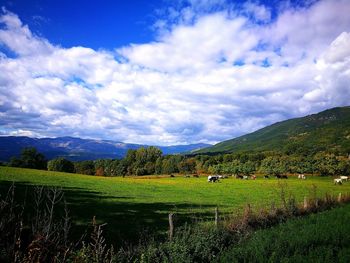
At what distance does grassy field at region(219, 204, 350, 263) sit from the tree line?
376 ft

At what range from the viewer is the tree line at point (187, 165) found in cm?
12394

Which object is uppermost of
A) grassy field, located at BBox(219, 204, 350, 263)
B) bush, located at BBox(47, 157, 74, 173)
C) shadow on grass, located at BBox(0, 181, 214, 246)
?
bush, located at BBox(47, 157, 74, 173)

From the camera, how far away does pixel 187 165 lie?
561 feet

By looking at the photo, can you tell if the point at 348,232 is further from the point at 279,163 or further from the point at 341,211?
the point at 279,163

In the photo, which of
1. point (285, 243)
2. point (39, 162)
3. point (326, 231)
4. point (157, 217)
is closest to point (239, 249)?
point (285, 243)

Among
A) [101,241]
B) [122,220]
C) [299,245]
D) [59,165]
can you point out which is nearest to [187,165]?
[59,165]

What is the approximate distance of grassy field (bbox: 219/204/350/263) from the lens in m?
12.2

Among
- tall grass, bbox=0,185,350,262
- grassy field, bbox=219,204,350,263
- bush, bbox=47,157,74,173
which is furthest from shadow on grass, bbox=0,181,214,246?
bush, bbox=47,157,74,173

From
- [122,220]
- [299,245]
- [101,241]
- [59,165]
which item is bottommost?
[122,220]

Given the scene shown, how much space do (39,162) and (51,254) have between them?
4955 inches

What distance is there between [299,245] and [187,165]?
157m

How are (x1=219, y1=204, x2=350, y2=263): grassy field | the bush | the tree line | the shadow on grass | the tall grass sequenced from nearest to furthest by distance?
the tall grass < (x1=219, y1=204, x2=350, y2=263): grassy field < the shadow on grass < the tree line < the bush

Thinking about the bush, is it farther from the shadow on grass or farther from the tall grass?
the tall grass

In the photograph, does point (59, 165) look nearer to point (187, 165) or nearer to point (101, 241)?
point (187, 165)
